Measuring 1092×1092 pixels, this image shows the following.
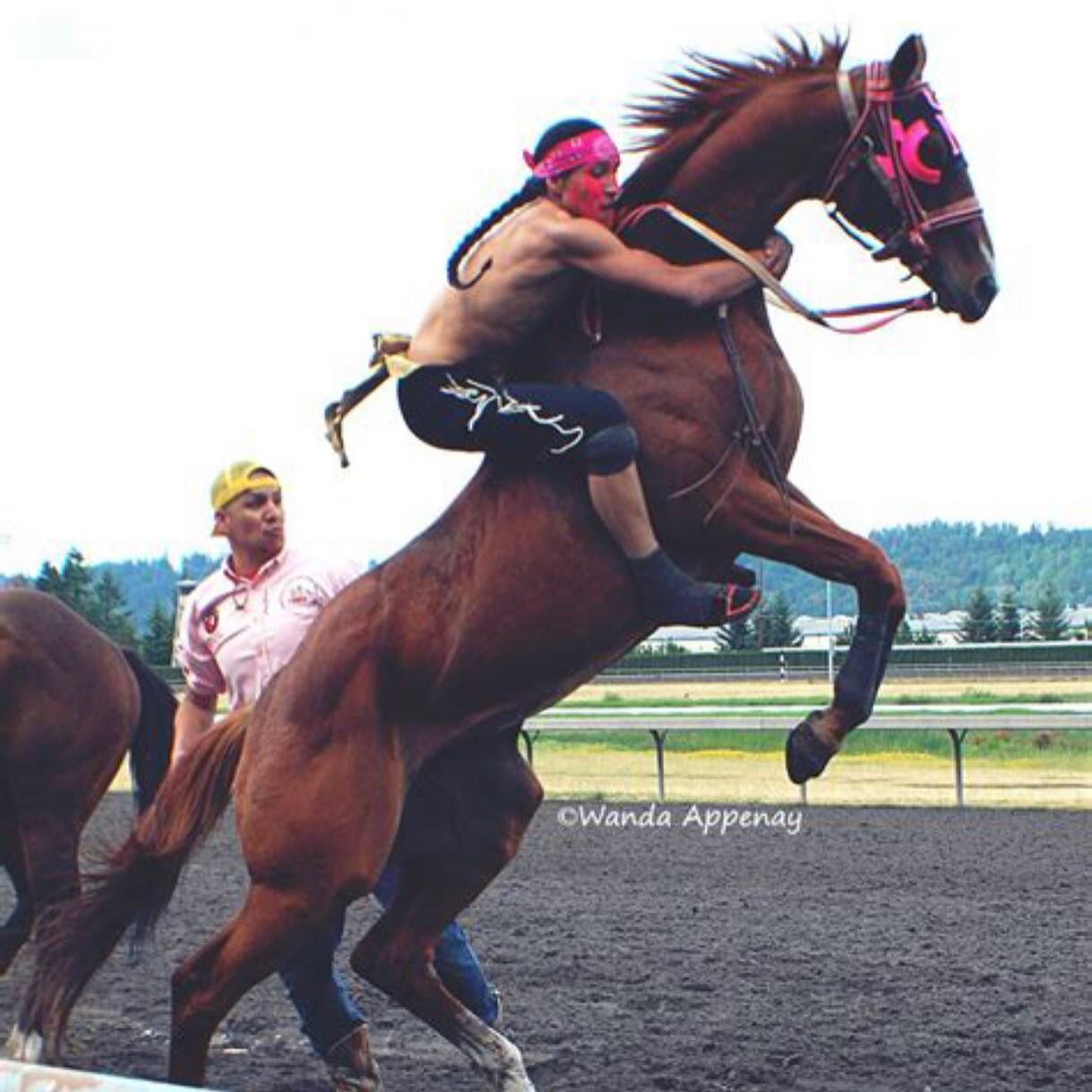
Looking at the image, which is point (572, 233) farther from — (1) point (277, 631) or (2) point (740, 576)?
(1) point (277, 631)

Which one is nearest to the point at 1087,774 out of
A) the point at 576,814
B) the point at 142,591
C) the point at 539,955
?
the point at 576,814

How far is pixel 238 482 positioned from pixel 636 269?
2.00m

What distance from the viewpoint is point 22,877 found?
364 inches

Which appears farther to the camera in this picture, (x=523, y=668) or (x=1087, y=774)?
(x=1087, y=774)

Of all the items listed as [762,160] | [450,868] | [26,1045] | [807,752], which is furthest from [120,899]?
[762,160]

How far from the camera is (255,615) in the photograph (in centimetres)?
680

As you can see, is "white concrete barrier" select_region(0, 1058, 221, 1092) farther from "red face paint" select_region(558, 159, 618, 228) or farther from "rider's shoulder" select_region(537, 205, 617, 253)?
"red face paint" select_region(558, 159, 618, 228)

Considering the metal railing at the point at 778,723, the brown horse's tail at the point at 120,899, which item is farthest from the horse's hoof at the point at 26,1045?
the metal railing at the point at 778,723

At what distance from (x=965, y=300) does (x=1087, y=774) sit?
15.7 m

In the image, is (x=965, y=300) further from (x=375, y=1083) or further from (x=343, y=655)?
(x=375, y=1083)

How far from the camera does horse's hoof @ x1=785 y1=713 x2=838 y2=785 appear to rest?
536cm

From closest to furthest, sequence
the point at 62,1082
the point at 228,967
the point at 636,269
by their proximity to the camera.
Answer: the point at 62,1082 < the point at 636,269 < the point at 228,967

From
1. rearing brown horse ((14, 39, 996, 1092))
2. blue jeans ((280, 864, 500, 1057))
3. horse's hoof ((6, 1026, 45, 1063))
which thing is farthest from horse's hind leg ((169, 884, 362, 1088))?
horse's hoof ((6, 1026, 45, 1063))

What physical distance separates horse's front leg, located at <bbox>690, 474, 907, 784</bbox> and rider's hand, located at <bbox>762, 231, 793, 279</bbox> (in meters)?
0.56
